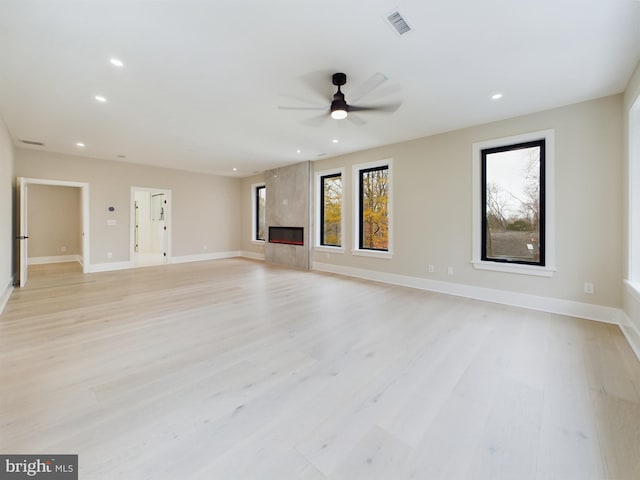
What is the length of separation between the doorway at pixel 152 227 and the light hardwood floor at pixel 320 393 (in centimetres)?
449

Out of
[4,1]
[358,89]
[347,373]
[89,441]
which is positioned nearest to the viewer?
[89,441]

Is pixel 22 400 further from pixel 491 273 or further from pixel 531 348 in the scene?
pixel 491 273

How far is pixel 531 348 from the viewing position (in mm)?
2645

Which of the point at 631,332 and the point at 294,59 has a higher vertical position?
the point at 294,59

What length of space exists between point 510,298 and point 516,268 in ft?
1.49

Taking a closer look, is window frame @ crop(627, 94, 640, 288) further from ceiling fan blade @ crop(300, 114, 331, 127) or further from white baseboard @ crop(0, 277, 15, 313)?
white baseboard @ crop(0, 277, 15, 313)

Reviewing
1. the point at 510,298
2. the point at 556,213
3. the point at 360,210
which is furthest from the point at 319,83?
the point at 510,298

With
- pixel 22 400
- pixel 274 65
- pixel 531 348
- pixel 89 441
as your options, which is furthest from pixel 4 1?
pixel 531 348

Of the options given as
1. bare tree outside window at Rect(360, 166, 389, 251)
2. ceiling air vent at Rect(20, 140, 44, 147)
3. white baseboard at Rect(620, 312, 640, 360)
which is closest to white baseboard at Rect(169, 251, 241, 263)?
ceiling air vent at Rect(20, 140, 44, 147)

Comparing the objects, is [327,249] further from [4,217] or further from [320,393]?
[4,217]

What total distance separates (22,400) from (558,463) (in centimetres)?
321
